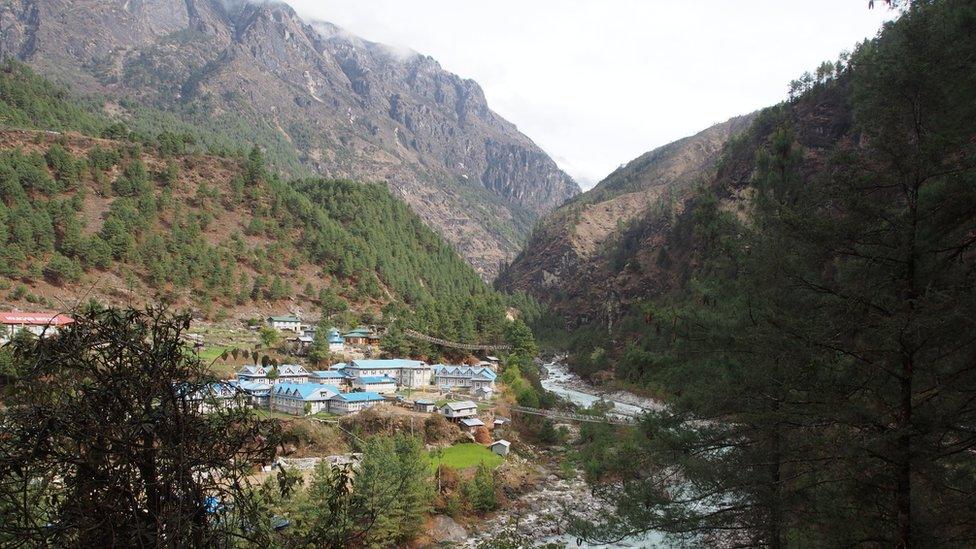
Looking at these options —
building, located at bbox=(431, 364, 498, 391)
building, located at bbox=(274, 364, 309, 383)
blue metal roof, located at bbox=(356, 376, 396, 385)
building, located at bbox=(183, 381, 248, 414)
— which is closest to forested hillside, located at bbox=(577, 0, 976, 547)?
building, located at bbox=(183, 381, 248, 414)

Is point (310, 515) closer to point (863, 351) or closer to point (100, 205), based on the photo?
point (863, 351)

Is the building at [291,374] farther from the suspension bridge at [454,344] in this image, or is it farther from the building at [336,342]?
the suspension bridge at [454,344]

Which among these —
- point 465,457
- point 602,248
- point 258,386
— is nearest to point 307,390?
point 258,386

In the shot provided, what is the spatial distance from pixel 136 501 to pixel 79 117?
11840 centimetres

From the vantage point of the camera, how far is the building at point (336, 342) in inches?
2144

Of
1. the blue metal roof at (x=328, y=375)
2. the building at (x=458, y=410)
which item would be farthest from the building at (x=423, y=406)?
the blue metal roof at (x=328, y=375)

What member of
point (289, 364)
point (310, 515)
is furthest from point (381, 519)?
point (289, 364)

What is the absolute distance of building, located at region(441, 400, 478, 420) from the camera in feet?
132

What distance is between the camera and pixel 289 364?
45.1m

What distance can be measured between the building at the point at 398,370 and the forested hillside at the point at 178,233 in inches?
356

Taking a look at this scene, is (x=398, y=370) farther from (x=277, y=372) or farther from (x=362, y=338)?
(x=362, y=338)

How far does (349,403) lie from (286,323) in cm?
2542

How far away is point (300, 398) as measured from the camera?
38688 mm

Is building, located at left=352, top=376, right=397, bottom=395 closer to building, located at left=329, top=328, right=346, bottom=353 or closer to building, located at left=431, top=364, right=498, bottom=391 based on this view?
building, located at left=431, top=364, right=498, bottom=391
